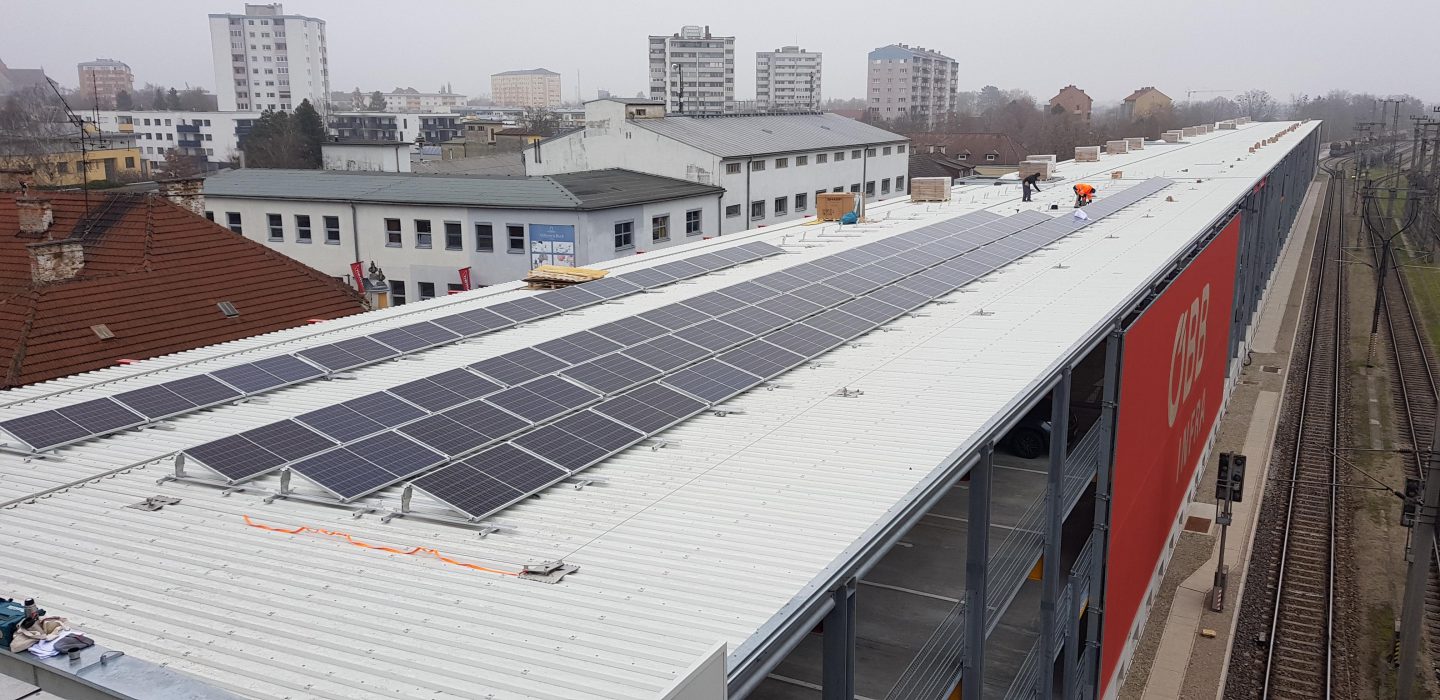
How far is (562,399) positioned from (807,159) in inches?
1672

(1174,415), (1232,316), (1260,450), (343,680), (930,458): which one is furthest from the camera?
(1232,316)

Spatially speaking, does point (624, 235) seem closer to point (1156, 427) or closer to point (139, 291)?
point (139, 291)

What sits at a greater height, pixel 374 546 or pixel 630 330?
pixel 630 330

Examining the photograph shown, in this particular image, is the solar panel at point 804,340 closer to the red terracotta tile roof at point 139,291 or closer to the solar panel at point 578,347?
the solar panel at point 578,347

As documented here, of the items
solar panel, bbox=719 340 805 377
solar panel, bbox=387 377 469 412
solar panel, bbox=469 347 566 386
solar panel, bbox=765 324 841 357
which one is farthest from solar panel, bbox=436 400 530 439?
solar panel, bbox=765 324 841 357

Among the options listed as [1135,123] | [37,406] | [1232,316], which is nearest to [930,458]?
[37,406]

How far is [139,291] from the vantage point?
2269 cm

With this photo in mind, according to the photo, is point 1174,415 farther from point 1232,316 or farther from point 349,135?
point 349,135

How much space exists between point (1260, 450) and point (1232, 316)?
204 inches

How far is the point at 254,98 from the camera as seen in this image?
18962 centimetres

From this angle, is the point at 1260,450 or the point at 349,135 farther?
the point at 349,135

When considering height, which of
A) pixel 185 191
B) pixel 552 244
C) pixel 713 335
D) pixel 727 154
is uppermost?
pixel 727 154

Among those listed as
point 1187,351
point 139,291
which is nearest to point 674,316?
point 1187,351

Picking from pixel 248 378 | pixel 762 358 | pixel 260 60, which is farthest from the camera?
pixel 260 60
